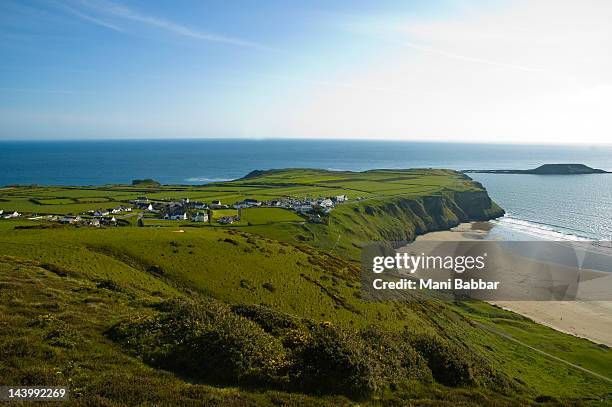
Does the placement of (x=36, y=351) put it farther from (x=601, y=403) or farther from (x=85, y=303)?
(x=601, y=403)

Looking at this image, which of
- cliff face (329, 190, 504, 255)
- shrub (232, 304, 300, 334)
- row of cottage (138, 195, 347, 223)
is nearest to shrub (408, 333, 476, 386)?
shrub (232, 304, 300, 334)

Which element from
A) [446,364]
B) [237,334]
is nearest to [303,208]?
[446,364]

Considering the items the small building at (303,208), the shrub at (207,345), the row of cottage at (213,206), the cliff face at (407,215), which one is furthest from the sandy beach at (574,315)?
the shrub at (207,345)

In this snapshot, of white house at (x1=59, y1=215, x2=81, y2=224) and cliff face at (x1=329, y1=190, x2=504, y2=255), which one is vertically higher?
white house at (x1=59, y1=215, x2=81, y2=224)

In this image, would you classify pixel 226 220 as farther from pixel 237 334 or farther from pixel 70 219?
pixel 237 334

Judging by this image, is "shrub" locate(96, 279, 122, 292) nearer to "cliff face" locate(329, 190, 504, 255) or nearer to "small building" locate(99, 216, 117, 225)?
"small building" locate(99, 216, 117, 225)

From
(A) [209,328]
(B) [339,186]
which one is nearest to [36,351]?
(A) [209,328]
